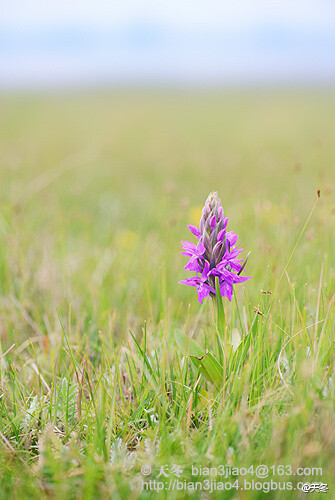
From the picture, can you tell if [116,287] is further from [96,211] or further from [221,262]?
[96,211]

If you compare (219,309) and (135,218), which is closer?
(219,309)

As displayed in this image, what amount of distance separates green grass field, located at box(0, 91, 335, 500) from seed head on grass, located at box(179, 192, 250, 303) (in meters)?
0.23

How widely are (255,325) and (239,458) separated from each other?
1.99 feet

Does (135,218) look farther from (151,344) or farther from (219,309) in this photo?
(219,309)

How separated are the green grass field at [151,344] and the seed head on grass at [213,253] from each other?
0.76ft

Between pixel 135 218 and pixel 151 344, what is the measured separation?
112 inches

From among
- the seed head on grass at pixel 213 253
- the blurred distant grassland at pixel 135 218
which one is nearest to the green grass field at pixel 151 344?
the blurred distant grassland at pixel 135 218

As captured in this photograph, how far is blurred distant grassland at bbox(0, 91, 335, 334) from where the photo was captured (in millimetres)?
2887

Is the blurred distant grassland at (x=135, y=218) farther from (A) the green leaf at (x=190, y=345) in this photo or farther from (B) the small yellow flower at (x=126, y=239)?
(A) the green leaf at (x=190, y=345)

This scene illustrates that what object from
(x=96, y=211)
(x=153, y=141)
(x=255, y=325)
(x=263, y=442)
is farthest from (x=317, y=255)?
(x=153, y=141)

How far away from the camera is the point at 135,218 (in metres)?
5.05

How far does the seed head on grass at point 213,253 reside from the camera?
1708mm

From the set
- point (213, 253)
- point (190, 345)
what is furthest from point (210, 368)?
point (213, 253)

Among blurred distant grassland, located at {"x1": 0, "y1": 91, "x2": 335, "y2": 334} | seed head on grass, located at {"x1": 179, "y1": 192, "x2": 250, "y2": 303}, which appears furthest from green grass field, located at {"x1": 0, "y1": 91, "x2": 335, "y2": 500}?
seed head on grass, located at {"x1": 179, "y1": 192, "x2": 250, "y2": 303}
